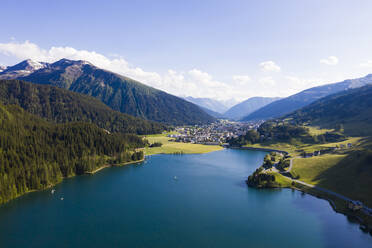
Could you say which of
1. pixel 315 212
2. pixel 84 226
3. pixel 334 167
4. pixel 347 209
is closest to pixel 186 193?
pixel 84 226

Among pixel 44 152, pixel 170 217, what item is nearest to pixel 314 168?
pixel 170 217

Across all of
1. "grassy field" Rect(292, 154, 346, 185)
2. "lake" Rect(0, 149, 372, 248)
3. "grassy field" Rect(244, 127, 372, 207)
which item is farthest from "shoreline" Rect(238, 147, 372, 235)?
"grassy field" Rect(292, 154, 346, 185)

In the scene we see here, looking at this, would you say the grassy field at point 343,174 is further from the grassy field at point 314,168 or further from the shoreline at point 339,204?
the shoreline at point 339,204

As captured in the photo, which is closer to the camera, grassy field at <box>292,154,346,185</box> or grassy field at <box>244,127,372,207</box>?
grassy field at <box>244,127,372,207</box>

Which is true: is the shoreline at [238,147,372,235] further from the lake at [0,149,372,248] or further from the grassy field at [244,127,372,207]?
the grassy field at [244,127,372,207]

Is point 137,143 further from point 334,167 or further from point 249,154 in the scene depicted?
point 334,167

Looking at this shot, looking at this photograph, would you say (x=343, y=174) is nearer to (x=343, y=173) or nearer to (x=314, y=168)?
(x=343, y=173)
